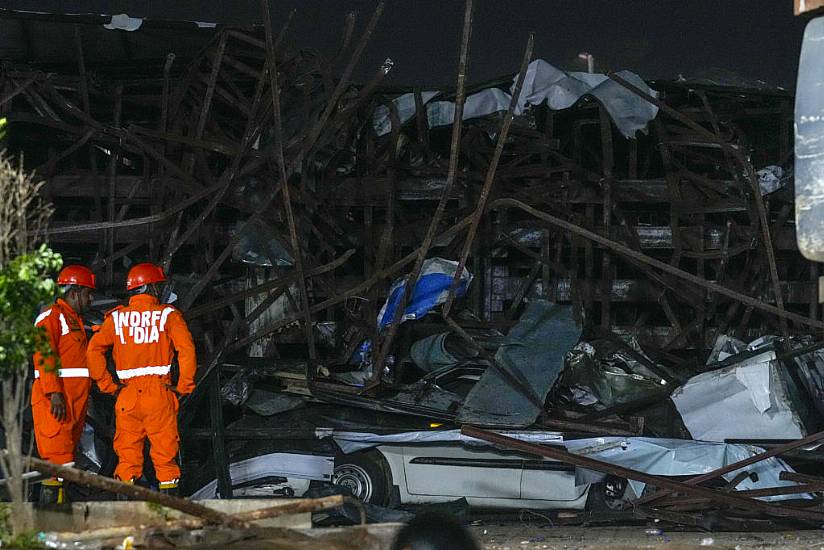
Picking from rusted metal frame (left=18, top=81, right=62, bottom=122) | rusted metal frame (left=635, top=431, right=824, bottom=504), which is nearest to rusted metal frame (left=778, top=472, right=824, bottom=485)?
rusted metal frame (left=635, top=431, right=824, bottom=504)

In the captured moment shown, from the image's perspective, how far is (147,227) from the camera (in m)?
9.05

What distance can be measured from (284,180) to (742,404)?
4.14 m

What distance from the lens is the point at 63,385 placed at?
284 inches

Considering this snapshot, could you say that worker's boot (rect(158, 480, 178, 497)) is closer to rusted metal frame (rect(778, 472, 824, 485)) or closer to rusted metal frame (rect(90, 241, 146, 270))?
rusted metal frame (rect(90, 241, 146, 270))

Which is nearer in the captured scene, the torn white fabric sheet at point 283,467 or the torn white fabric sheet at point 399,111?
the torn white fabric sheet at point 283,467

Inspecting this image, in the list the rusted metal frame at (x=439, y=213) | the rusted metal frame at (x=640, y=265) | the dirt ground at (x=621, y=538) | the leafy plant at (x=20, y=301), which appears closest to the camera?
the leafy plant at (x=20, y=301)

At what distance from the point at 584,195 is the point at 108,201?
14.7 ft

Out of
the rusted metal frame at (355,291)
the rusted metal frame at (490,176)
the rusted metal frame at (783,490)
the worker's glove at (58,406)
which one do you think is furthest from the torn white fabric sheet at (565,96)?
the worker's glove at (58,406)

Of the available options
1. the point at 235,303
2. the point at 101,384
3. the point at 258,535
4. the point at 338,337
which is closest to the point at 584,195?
the point at 338,337

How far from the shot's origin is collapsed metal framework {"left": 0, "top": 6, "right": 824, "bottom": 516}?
8.66 metres

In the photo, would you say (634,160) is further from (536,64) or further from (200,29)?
(200,29)

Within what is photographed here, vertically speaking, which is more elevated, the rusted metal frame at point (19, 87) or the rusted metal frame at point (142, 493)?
the rusted metal frame at point (19, 87)

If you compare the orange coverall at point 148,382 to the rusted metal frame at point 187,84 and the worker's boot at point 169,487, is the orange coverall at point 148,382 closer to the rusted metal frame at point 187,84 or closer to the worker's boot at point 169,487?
the worker's boot at point 169,487

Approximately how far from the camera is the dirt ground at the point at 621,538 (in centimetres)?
661
